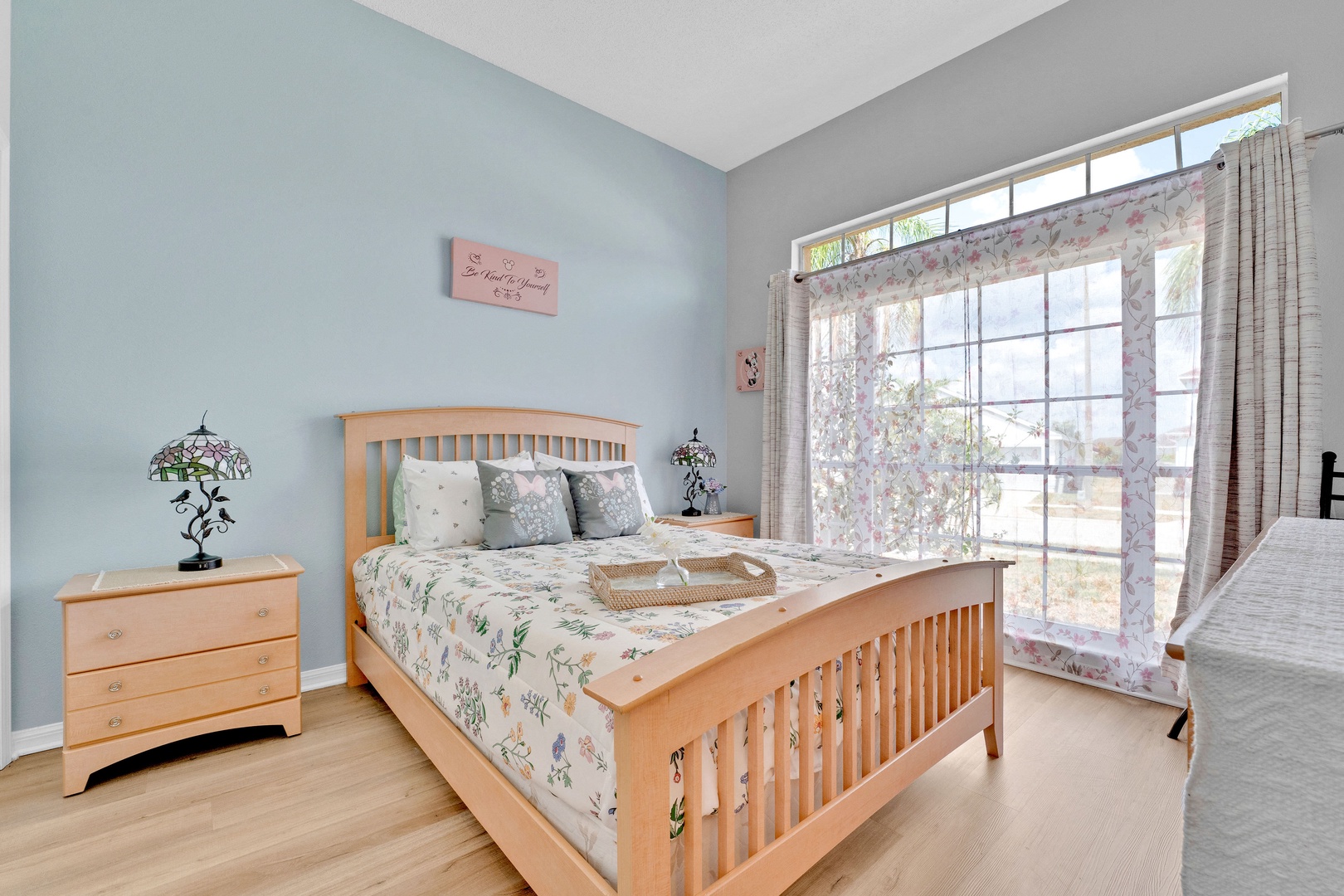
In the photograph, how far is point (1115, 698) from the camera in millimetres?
2473

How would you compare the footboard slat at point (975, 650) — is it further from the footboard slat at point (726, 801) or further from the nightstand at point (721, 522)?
the nightstand at point (721, 522)

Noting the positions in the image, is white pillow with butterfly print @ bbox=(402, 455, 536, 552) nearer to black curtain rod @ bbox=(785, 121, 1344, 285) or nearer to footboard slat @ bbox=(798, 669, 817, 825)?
footboard slat @ bbox=(798, 669, 817, 825)

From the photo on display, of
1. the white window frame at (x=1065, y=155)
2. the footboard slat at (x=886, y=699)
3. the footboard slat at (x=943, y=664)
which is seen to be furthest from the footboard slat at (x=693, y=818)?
the white window frame at (x=1065, y=155)

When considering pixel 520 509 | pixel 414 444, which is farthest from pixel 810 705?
pixel 414 444

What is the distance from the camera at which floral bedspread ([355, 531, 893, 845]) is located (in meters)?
1.19

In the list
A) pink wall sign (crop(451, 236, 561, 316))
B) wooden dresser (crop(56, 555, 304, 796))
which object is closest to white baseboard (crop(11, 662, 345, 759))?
wooden dresser (crop(56, 555, 304, 796))

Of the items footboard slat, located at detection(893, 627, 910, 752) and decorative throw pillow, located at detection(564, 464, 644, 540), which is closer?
footboard slat, located at detection(893, 627, 910, 752)

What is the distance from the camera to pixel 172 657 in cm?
196

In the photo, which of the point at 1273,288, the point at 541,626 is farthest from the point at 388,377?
the point at 1273,288

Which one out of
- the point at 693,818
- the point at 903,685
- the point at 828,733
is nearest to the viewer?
the point at 693,818

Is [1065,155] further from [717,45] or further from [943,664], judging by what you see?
[943,664]

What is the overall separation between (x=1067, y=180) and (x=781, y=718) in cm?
284

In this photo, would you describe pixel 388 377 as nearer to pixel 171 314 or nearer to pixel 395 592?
pixel 171 314

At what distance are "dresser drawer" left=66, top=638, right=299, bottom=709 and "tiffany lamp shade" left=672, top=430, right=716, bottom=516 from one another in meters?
2.24
